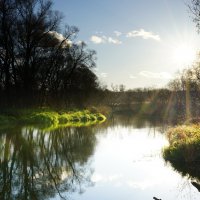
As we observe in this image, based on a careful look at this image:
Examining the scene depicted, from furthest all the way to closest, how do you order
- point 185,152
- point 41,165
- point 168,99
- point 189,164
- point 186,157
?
point 168,99
point 41,165
point 185,152
point 186,157
point 189,164

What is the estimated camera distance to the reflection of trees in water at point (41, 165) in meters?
12.3

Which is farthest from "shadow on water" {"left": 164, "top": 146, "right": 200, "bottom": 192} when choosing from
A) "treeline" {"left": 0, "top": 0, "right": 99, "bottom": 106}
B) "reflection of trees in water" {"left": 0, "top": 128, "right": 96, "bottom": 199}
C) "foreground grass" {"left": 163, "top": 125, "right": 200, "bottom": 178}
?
"treeline" {"left": 0, "top": 0, "right": 99, "bottom": 106}

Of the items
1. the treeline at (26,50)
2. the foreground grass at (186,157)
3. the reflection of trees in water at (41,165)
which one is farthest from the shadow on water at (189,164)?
the treeline at (26,50)

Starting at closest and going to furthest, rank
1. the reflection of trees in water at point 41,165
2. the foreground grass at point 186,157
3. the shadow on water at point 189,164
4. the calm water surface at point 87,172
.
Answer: the calm water surface at point 87,172, the reflection of trees in water at point 41,165, the shadow on water at point 189,164, the foreground grass at point 186,157

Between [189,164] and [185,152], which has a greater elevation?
[185,152]

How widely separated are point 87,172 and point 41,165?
220 centimetres

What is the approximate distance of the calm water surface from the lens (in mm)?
11742

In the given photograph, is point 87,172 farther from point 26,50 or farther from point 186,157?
point 26,50

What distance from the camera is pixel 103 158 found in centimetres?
1816

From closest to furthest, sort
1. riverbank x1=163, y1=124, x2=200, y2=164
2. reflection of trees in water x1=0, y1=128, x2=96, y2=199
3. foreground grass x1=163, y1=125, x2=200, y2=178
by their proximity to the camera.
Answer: reflection of trees in water x1=0, y1=128, x2=96, y2=199 → foreground grass x1=163, y1=125, x2=200, y2=178 → riverbank x1=163, y1=124, x2=200, y2=164

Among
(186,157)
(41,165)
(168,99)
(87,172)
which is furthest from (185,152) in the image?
(168,99)

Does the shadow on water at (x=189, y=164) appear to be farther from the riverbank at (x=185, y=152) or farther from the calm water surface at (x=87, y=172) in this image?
the calm water surface at (x=87, y=172)

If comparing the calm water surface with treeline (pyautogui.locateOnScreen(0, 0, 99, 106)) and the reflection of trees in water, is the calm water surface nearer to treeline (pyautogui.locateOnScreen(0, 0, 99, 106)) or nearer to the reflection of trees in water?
the reflection of trees in water

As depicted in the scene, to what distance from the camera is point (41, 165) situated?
Answer: 16.1 meters
